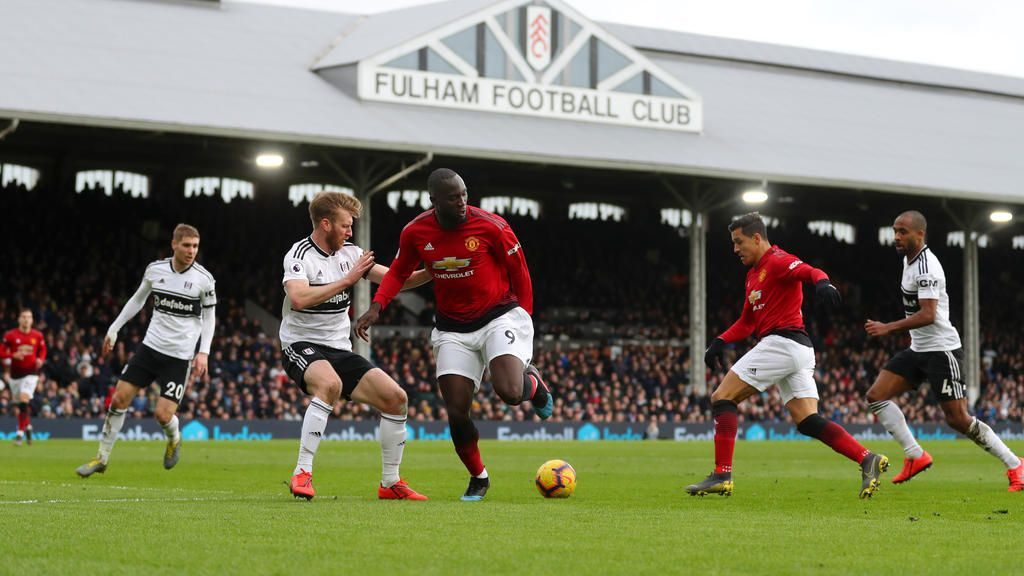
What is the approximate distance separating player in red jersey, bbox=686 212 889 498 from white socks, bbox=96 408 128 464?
6120mm

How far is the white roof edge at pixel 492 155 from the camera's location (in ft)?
98.1

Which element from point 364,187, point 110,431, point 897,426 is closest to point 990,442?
point 897,426

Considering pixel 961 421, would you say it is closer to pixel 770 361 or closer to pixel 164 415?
pixel 770 361

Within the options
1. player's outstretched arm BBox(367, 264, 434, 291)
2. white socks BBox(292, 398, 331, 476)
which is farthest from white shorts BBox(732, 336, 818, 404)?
white socks BBox(292, 398, 331, 476)

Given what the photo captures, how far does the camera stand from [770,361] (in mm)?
11500

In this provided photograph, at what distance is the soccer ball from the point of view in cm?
1110

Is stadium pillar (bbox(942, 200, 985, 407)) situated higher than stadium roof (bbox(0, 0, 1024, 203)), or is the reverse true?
stadium roof (bbox(0, 0, 1024, 203))

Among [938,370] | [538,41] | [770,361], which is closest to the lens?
[770,361]

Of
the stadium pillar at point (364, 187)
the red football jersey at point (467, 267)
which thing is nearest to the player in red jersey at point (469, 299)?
the red football jersey at point (467, 267)

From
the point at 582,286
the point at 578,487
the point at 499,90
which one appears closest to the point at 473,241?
the point at 578,487

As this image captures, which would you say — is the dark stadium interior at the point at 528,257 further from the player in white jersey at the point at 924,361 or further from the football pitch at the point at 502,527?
the player in white jersey at the point at 924,361

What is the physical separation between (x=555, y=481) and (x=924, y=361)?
3.78 m

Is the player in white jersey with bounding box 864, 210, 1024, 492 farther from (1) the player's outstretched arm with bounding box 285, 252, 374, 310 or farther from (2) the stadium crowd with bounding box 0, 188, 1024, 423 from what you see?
(2) the stadium crowd with bounding box 0, 188, 1024, 423

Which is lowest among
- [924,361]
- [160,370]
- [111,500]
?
[111,500]
